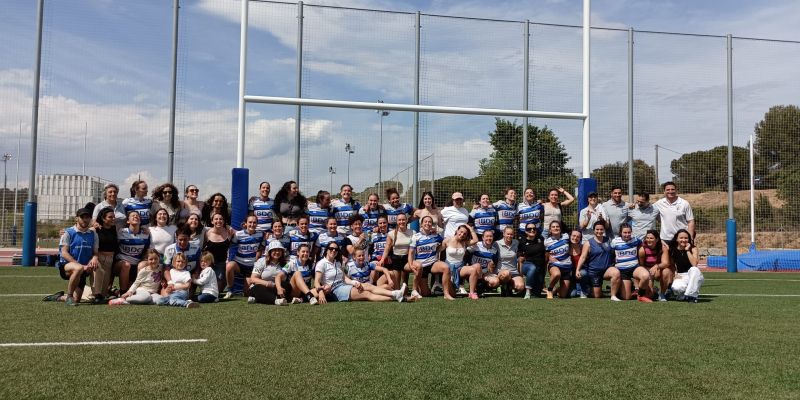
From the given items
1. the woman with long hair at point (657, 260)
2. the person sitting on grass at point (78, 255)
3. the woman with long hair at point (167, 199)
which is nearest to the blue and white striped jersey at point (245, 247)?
the woman with long hair at point (167, 199)

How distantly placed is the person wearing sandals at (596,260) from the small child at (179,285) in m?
5.15

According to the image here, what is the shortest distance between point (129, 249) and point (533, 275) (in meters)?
5.40

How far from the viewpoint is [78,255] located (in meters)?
6.79

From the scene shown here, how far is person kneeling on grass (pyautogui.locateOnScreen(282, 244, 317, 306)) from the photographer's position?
6.95 metres

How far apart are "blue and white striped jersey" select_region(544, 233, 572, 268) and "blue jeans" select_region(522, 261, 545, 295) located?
25 centimetres

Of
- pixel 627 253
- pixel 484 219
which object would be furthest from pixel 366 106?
pixel 627 253

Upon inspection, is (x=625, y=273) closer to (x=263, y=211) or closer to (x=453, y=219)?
(x=453, y=219)

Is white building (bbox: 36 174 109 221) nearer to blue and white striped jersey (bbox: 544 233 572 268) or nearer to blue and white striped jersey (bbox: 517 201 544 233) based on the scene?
blue and white striped jersey (bbox: 517 201 544 233)

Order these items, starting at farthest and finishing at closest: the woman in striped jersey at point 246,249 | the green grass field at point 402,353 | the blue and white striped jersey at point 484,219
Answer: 1. the blue and white striped jersey at point 484,219
2. the woman in striped jersey at point 246,249
3. the green grass field at point 402,353

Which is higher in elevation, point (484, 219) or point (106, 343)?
point (484, 219)

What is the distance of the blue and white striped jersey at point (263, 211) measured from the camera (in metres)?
8.01

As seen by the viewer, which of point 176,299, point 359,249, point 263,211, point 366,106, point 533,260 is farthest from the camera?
point 366,106

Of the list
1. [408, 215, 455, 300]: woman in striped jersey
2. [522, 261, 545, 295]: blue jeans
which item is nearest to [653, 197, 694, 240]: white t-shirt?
[522, 261, 545, 295]: blue jeans

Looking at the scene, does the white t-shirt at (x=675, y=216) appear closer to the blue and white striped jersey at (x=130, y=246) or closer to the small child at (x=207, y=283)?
the small child at (x=207, y=283)
